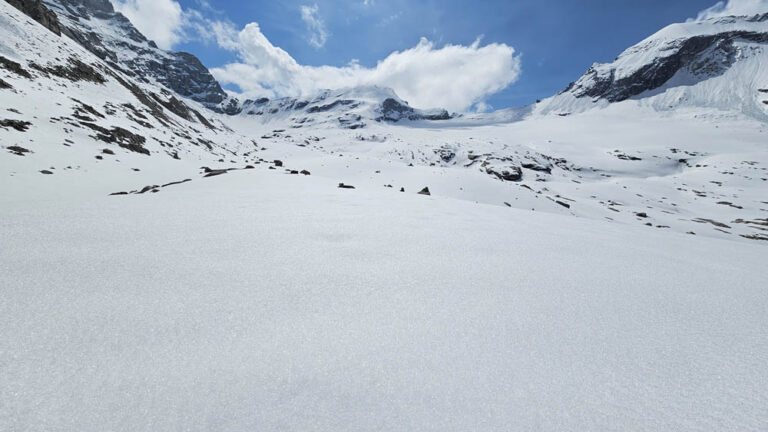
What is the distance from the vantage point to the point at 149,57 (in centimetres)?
14562

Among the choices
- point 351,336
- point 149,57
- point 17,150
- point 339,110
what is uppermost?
point 149,57

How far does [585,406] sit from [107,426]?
1.86m

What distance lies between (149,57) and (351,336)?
208 m

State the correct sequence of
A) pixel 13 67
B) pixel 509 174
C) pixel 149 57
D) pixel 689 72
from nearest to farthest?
pixel 13 67 < pixel 509 174 < pixel 689 72 < pixel 149 57

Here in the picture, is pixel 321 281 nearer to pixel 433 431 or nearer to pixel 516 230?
pixel 433 431

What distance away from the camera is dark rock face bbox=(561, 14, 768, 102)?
9938 cm

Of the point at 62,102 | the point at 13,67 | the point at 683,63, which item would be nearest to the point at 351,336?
the point at 62,102

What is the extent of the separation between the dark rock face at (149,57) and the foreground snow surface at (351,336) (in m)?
176

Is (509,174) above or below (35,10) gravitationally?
below

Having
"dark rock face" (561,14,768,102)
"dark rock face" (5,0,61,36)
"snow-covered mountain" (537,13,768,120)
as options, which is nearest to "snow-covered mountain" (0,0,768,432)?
→ "dark rock face" (5,0,61,36)

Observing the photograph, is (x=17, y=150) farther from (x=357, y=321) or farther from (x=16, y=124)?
(x=357, y=321)

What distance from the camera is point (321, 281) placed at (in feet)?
6.68

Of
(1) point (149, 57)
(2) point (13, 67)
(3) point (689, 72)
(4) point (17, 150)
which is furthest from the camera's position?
(1) point (149, 57)

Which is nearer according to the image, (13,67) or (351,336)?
(351,336)
